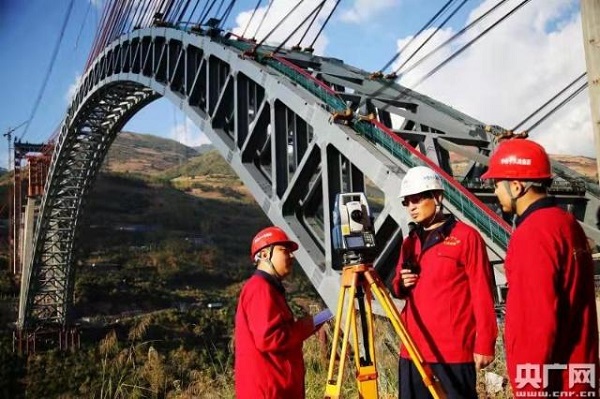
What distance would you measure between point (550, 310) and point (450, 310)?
949mm

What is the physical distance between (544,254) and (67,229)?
33505mm

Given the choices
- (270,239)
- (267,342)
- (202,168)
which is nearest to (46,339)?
(270,239)

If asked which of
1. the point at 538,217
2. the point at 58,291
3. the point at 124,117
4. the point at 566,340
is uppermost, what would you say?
the point at 124,117

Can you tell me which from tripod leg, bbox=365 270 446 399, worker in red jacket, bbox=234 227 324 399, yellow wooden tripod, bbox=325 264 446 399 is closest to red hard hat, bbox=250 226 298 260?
worker in red jacket, bbox=234 227 324 399

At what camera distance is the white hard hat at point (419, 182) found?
3.30 metres

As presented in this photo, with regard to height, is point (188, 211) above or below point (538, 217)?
above

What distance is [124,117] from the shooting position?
2672cm

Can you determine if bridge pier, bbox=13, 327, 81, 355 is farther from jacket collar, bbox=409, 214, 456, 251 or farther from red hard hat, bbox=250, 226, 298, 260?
jacket collar, bbox=409, 214, 456, 251

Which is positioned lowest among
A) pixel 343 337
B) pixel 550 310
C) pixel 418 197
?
pixel 343 337

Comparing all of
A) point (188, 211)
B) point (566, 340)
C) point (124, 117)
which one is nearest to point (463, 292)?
point (566, 340)

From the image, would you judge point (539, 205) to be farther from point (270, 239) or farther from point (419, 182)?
point (270, 239)

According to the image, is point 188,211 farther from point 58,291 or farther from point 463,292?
point 463,292

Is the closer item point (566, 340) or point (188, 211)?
point (566, 340)

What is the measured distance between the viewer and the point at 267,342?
2.98 meters
